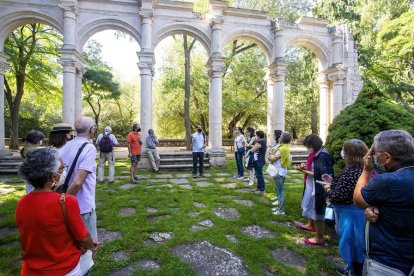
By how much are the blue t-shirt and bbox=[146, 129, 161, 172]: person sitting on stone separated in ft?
27.0

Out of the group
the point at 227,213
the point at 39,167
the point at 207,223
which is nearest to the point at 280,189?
the point at 227,213

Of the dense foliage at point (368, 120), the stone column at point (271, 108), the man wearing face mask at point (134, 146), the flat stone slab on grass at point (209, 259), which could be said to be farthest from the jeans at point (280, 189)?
the stone column at point (271, 108)

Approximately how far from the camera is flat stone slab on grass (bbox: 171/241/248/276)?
3357 mm

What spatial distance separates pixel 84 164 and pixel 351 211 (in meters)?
3.08

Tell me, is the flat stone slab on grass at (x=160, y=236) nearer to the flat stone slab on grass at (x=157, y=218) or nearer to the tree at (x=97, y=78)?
the flat stone slab on grass at (x=157, y=218)

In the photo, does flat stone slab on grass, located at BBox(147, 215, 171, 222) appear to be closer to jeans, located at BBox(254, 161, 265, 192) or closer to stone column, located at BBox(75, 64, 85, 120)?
jeans, located at BBox(254, 161, 265, 192)

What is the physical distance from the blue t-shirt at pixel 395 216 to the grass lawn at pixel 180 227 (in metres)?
1.76

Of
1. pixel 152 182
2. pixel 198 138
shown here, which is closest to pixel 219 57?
pixel 198 138

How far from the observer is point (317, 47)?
13.0m

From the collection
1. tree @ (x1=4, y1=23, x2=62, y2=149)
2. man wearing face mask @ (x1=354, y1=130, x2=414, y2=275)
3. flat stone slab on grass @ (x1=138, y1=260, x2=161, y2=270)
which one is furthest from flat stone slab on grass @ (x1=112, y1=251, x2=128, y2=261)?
tree @ (x1=4, y1=23, x2=62, y2=149)

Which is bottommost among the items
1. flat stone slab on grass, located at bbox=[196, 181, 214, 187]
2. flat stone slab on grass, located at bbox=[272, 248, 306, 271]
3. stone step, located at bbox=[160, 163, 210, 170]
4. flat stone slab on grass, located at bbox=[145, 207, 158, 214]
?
flat stone slab on grass, located at bbox=[272, 248, 306, 271]

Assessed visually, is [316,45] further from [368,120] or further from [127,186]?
[127,186]

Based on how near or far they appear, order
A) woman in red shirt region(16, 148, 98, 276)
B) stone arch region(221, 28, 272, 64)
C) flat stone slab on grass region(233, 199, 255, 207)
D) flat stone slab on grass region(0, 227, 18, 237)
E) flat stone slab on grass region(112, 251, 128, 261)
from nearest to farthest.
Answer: woman in red shirt region(16, 148, 98, 276) < flat stone slab on grass region(112, 251, 128, 261) < flat stone slab on grass region(0, 227, 18, 237) < flat stone slab on grass region(233, 199, 255, 207) < stone arch region(221, 28, 272, 64)

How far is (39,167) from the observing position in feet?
5.92
